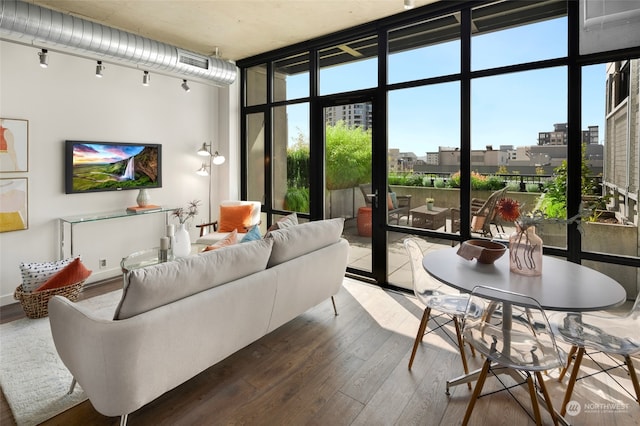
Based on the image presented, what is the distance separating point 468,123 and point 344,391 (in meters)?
2.77

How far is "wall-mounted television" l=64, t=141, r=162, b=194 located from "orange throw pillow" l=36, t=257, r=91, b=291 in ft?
3.51

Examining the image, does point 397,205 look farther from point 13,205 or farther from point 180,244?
point 13,205

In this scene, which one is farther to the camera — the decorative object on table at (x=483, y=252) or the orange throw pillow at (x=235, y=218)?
the orange throw pillow at (x=235, y=218)

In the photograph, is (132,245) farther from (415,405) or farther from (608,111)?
(608,111)

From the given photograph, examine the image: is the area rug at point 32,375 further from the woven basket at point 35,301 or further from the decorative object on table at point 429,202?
the decorative object on table at point 429,202

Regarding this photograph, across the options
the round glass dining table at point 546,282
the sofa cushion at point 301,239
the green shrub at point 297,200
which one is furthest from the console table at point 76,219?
the round glass dining table at point 546,282

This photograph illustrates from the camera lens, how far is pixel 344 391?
2.22 m

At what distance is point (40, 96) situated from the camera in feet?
12.5

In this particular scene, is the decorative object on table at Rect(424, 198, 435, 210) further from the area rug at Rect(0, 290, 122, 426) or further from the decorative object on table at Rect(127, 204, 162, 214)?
the decorative object on table at Rect(127, 204, 162, 214)

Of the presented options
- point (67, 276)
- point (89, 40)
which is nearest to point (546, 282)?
point (67, 276)

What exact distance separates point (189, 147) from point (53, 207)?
6.34ft

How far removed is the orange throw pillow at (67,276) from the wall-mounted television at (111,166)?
42.2 inches

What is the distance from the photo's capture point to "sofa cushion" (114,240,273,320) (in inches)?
69.3

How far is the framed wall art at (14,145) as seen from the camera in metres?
3.57
